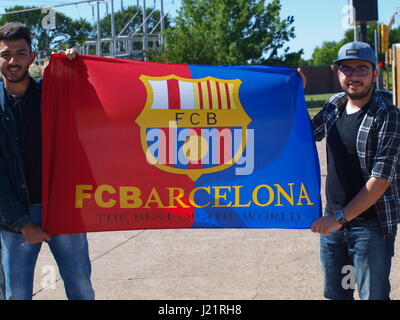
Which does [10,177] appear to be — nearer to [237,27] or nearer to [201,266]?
[201,266]

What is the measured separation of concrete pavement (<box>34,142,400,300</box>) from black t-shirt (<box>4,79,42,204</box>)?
1.72 m

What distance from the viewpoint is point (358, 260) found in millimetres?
3615

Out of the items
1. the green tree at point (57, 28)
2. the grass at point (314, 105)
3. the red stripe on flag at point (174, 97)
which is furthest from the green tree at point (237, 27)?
the red stripe on flag at point (174, 97)

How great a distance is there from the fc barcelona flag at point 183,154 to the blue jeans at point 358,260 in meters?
0.39

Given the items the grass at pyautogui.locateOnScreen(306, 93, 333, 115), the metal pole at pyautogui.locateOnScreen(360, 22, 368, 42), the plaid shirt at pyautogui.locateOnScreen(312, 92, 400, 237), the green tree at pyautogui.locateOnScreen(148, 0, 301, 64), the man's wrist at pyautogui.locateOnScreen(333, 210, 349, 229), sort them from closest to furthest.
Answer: the plaid shirt at pyautogui.locateOnScreen(312, 92, 400, 237), the man's wrist at pyautogui.locateOnScreen(333, 210, 349, 229), the metal pole at pyautogui.locateOnScreen(360, 22, 368, 42), the grass at pyautogui.locateOnScreen(306, 93, 333, 115), the green tree at pyautogui.locateOnScreen(148, 0, 301, 64)

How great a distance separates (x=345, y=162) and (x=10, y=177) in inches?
77.6

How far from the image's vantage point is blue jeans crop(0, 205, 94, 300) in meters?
3.71

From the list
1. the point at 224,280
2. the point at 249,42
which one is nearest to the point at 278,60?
the point at 249,42

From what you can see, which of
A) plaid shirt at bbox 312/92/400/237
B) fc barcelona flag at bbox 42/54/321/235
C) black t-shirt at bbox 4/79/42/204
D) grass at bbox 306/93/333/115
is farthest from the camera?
grass at bbox 306/93/333/115

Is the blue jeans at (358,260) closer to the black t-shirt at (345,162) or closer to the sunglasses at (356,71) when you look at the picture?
the black t-shirt at (345,162)

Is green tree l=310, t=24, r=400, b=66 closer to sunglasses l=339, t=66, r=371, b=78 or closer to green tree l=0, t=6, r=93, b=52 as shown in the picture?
green tree l=0, t=6, r=93, b=52

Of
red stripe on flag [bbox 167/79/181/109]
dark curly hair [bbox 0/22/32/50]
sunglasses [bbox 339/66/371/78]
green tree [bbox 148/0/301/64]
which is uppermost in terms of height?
green tree [bbox 148/0/301/64]

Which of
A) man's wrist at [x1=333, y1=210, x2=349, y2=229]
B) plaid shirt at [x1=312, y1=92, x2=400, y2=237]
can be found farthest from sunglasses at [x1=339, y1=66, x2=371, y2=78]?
man's wrist at [x1=333, y1=210, x2=349, y2=229]
